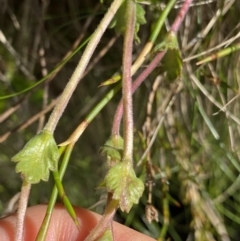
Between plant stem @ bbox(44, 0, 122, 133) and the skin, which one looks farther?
the skin

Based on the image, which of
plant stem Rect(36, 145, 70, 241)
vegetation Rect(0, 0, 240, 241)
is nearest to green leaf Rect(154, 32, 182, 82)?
vegetation Rect(0, 0, 240, 241)

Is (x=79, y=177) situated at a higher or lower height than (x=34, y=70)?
lower

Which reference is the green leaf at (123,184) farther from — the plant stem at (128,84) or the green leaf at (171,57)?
the green leaf at (171,57)

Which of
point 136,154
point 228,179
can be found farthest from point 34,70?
point 228,179

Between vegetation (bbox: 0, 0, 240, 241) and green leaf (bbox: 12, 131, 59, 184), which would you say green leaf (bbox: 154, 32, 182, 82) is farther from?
green leaf (bbox: 12, 131, 59, 184)

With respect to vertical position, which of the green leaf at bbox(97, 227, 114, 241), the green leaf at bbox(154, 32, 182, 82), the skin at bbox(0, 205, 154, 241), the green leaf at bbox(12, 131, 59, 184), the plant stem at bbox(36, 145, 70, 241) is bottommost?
the skin at bbox(0, 205, 154, 241)

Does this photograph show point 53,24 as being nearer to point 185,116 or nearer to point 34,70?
point 34,70

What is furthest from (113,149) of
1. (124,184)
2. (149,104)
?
(149,104)

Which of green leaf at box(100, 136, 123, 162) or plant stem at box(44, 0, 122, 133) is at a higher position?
plant stem at box(44, 0, 122, 133)

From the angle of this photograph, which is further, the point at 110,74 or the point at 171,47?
the point at 110,74
